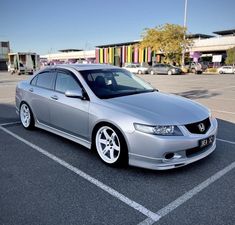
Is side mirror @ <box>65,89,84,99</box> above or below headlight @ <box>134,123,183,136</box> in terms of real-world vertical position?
above

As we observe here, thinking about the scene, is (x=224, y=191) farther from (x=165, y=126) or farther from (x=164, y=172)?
(x=165, y=126)

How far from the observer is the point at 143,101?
4.20m

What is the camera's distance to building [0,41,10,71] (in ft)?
218

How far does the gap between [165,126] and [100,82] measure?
5.43 feet

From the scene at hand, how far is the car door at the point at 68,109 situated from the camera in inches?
171

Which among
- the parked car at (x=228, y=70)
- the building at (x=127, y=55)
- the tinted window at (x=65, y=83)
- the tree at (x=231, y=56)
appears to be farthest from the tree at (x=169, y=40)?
the tinted window at (x=65, y=83)

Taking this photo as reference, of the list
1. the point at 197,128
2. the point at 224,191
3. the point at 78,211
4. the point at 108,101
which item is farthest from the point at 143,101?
the point at 78,211

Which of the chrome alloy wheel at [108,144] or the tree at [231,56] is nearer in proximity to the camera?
the chrome alloy wheel at [108,144]

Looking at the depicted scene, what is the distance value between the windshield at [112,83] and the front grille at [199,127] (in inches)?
52.0

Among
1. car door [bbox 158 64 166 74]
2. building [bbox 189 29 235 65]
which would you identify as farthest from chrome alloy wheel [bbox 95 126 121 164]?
building [bbox 189 29 235 65]

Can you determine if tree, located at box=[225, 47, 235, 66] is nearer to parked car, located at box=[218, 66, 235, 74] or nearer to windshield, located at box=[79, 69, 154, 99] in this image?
parked car, located at box=[218, 66, 235, 74]

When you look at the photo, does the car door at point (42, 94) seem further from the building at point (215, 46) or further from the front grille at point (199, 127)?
the building at point (215, 46)

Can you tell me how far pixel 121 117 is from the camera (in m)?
3.77

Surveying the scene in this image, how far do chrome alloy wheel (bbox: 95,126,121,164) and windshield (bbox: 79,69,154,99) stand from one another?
1.97 feet
